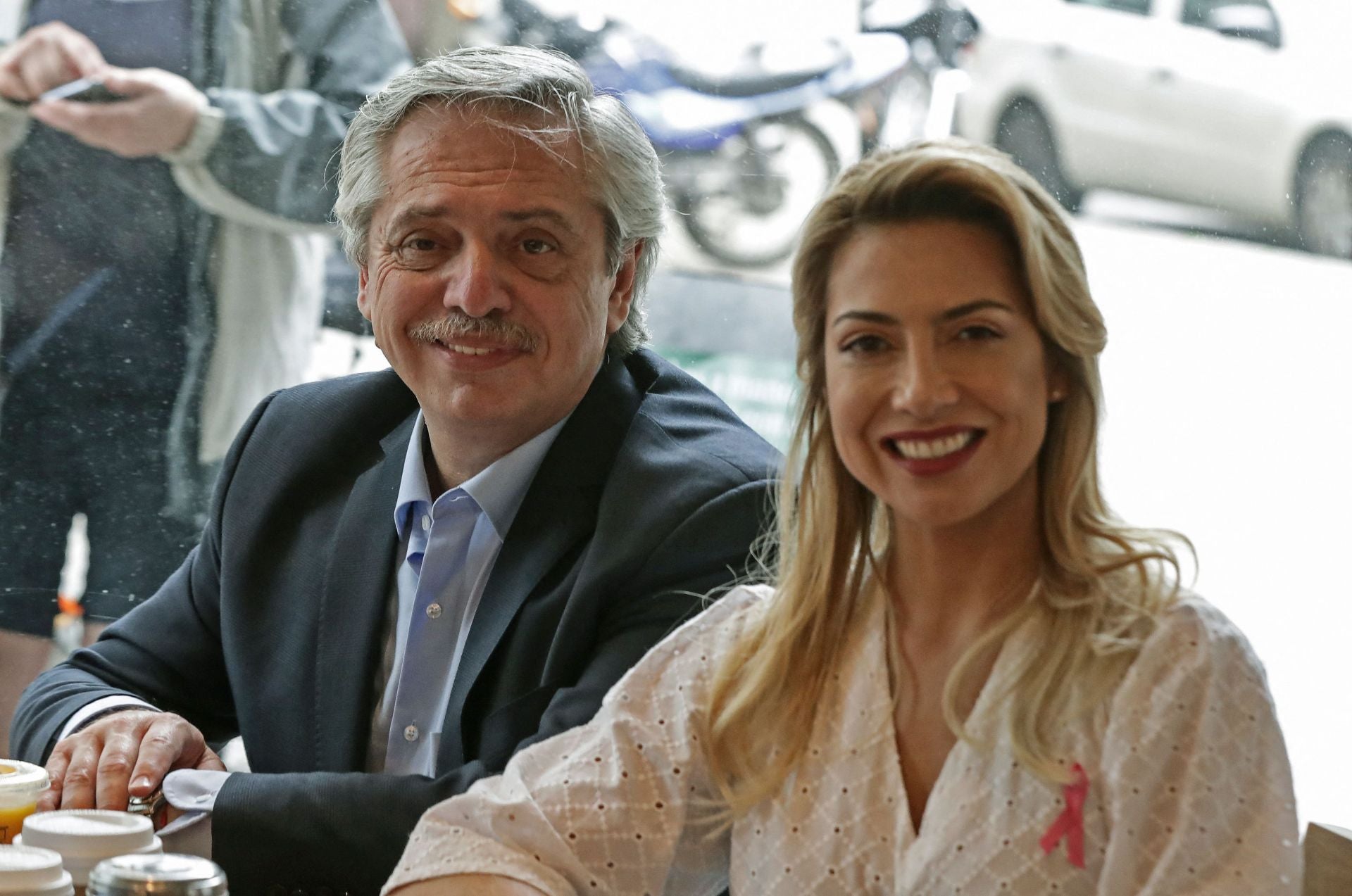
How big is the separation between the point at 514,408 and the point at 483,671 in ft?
1.01

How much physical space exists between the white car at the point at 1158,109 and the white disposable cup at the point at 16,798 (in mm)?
2149

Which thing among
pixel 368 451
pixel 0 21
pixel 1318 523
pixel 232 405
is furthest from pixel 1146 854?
pixel 0 21

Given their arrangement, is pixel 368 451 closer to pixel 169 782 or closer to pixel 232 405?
pixel 169 782

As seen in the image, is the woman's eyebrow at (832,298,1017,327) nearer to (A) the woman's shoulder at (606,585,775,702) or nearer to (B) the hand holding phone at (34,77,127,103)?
(A) the woman's shoulder at (606,585,775,702)

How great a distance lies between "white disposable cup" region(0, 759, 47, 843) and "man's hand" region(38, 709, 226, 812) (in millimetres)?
231

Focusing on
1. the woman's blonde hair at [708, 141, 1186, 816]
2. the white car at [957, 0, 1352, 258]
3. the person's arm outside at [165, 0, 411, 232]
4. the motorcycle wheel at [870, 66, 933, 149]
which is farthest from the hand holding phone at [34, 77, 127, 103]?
the woman's blonde hair at [708, 141, 1186, 816]

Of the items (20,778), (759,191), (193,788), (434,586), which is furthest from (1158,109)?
(20,778)

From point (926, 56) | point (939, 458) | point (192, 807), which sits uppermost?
point (926, 56)

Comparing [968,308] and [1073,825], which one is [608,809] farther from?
[968,308]

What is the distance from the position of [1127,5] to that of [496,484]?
1.81 metres

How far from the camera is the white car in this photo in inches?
114

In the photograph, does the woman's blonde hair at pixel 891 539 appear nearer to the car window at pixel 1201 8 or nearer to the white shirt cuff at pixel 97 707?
the white shirt cuff at pixel 97 707

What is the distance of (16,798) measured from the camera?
1.30 meters

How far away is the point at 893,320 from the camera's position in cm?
129
